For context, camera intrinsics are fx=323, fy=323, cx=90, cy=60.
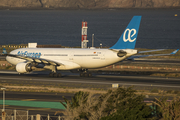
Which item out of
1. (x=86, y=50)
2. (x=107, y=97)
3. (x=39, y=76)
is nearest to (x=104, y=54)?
(x=86, y=50)

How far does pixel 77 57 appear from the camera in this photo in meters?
53.0

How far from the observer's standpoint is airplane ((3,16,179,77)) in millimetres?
48719

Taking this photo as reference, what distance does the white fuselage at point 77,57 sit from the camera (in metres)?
51.0

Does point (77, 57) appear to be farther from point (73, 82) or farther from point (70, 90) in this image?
point (70, 90)

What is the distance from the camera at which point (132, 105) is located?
2133 cm

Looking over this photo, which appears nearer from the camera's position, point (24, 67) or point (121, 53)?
point (121, 53)

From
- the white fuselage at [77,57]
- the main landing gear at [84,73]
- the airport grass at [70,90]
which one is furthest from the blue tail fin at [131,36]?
the main landing gear at [84,73]

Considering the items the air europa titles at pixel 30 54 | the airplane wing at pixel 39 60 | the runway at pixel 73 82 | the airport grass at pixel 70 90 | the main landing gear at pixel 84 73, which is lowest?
the airport grass at pixel 70 90

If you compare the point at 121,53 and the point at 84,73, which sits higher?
the point at 121,53

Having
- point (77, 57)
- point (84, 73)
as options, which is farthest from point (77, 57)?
point (84, 73)

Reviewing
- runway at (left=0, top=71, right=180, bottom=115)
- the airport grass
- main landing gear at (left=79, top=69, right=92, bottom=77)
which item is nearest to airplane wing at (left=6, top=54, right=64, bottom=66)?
runway at (left=0, top=71, right=180, bottom=115)

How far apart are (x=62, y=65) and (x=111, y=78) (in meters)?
8.33

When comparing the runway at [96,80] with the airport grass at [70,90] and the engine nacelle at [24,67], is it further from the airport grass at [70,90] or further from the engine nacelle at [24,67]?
the airport grass at [70,90]

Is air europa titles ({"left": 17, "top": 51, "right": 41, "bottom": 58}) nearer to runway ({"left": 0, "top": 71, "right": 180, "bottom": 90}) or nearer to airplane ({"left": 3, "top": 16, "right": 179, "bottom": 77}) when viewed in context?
airplane ({"left": 3, "top": 16, "right": 179, "bottom": 77})
